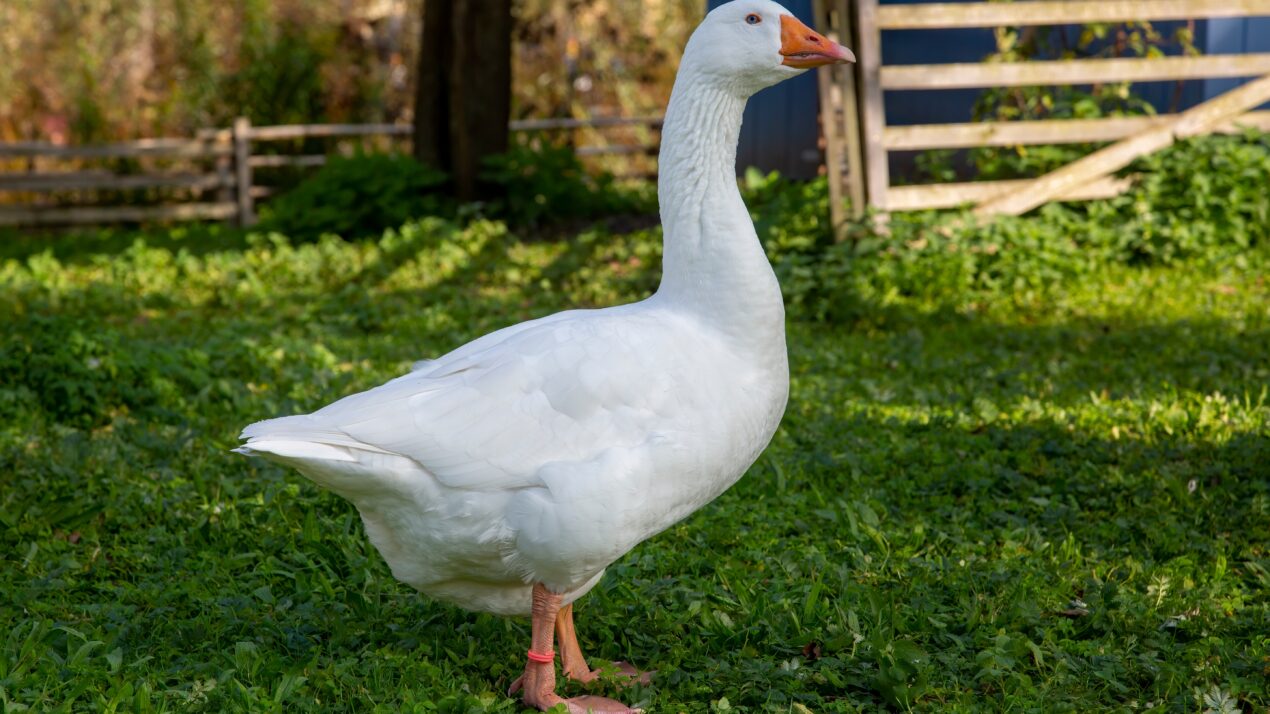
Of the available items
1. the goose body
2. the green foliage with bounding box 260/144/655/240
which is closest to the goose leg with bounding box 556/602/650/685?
the goose body

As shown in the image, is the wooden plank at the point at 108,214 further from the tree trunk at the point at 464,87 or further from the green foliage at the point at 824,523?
the green foliage at the point at 824,523

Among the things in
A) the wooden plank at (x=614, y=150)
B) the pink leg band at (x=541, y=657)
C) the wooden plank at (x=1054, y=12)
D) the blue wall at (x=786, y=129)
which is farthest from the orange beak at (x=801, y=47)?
the wooden plank at (x=614, y=150)

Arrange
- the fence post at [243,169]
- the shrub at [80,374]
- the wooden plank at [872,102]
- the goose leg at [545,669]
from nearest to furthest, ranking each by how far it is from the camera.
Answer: the goose leg at [545,669]
the shrub at [80,374]
the wooden plank at [872,102]
the fence post at [243,169]

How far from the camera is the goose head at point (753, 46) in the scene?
3.46 metres

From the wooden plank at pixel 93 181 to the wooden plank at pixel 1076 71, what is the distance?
1161 cm

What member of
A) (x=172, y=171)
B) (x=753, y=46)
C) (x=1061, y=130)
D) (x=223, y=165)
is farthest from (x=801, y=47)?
(x=172, y=171)

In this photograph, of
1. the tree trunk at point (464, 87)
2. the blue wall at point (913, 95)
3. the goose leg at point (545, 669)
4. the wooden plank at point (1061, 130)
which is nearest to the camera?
the goose leg at point (545, 669)

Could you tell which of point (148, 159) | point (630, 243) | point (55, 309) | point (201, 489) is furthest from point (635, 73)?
point (201, 489)

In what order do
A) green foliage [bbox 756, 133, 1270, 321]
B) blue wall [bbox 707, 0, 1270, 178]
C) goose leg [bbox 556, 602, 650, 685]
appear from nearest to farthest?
goose leg [bbox 556, 602, 650, 685], green foliage [bbox 756, 133, 1270, 321], blue wall [bbox 707, 0, 1270, 178]

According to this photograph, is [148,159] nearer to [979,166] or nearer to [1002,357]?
[979,166]

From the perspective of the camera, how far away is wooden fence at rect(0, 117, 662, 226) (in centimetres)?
1688

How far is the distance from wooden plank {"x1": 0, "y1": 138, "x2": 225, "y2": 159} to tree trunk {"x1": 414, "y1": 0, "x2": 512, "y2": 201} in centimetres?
519

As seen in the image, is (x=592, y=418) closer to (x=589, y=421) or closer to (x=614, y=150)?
(x=589, y=421)

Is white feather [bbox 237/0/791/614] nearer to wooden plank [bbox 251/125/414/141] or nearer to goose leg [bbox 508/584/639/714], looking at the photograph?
goose leg [bbox 508/584/639/714]
